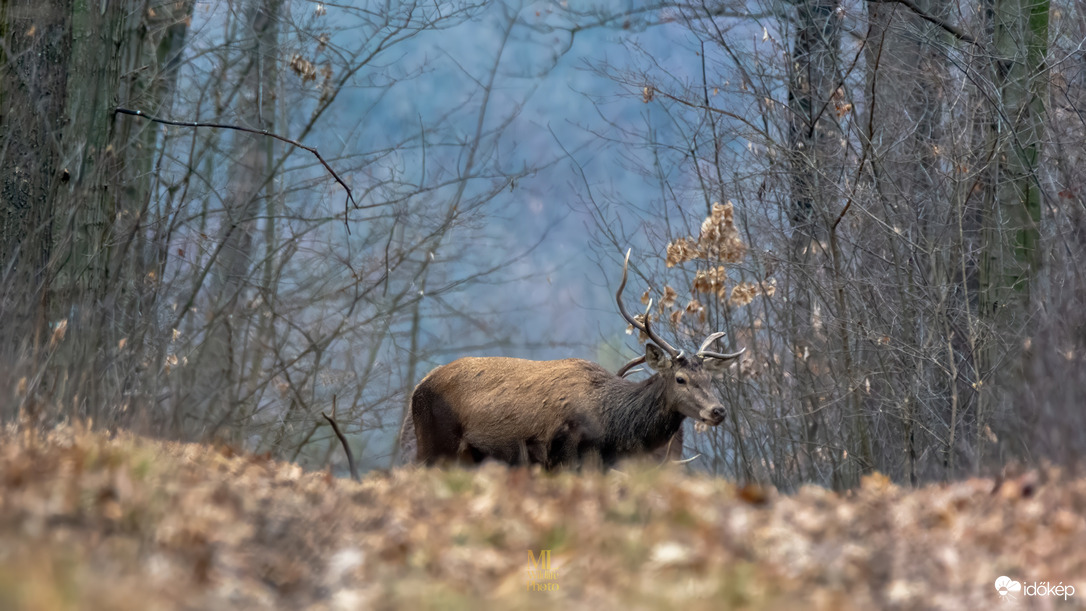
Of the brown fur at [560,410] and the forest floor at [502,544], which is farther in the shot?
the brown fur at [560,410]

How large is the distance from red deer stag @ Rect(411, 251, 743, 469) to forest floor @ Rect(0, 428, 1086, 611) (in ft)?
12.6

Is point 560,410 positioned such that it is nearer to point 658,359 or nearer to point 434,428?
point 658,359

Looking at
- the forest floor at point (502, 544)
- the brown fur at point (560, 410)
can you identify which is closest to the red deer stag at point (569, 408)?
the brown fur at point (560, 410)

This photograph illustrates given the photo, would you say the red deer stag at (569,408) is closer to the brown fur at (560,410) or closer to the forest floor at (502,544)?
the brown fur at (560,410)

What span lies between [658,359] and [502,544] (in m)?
5.29

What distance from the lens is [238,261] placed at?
1405 centimetres

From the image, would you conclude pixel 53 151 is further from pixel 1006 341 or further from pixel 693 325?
pixel 1006 341

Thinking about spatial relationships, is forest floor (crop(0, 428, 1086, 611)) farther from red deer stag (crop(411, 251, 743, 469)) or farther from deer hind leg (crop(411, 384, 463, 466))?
deer hind leg (crop(411, 384, 463, 466))

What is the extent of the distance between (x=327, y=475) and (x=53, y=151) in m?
4.31

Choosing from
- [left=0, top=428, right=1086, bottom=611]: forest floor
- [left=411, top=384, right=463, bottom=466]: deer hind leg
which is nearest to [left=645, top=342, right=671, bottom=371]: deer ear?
[left=411, top=384, right=463, bottom=466]: deer hind leg

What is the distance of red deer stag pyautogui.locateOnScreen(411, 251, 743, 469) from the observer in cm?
840

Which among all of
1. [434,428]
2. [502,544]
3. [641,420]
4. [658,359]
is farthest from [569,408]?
[502,544]

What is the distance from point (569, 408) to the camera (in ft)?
27.8

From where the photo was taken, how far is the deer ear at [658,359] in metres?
8.66
